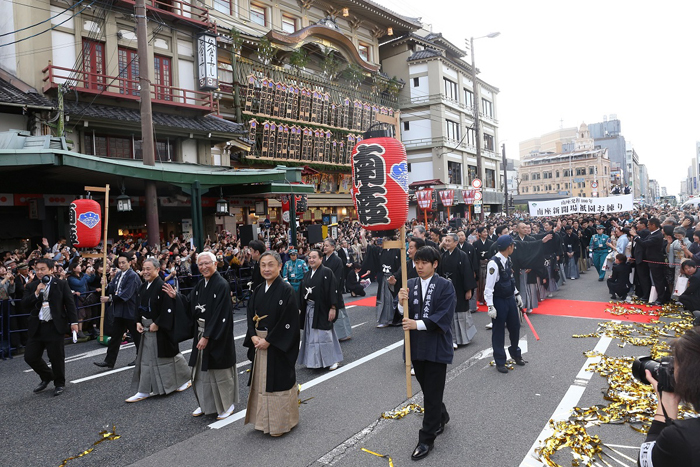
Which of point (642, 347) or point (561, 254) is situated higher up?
point (561, 254)

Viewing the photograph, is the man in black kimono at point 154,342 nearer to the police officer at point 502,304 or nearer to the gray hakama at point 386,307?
the police officer at point 502,304

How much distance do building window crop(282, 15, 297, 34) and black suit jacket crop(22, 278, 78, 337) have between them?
26.1 meters

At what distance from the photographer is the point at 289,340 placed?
4602 millimetres

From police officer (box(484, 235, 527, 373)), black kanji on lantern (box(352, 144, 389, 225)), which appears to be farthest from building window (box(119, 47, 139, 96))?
police officer (box(484, 235, 527, 373))

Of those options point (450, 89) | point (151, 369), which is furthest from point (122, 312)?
point (450, 89)

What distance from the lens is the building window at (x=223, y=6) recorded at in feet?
79.7

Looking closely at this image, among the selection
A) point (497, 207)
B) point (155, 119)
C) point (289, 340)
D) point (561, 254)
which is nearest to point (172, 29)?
point (155, 119)

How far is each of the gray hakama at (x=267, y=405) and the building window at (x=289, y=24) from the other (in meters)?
28.0

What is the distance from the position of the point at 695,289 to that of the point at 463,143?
36167 millimetres

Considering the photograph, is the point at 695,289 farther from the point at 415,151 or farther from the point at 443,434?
the point at 415,151

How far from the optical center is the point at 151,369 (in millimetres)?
5734

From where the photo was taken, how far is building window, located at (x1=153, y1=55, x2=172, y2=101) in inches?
784

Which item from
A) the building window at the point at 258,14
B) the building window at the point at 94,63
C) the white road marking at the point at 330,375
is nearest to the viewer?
the white road marking at the point at 330,375

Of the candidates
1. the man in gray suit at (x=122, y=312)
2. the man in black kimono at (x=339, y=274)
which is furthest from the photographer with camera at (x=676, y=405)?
the man in gray suit at (x=122, y=312)
